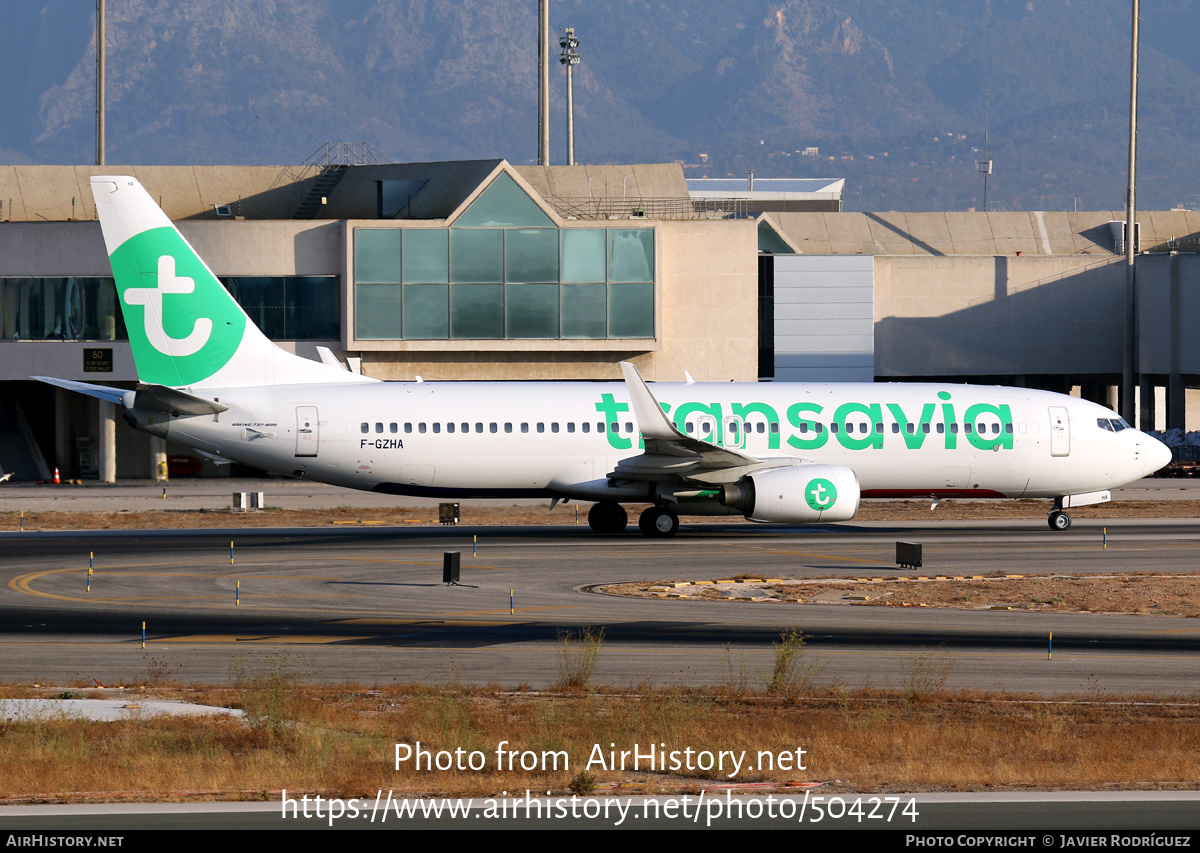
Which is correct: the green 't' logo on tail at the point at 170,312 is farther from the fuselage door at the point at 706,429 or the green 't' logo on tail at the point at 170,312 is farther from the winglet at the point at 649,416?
the fuselage door at the point at 706,429

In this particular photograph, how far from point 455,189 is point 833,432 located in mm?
34966

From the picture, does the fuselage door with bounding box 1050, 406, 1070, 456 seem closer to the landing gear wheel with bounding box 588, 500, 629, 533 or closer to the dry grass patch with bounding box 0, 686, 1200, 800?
the landing gear wheel with bounding box 588, 500, 629, 533

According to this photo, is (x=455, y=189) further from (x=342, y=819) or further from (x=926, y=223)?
(x=342, y=819)

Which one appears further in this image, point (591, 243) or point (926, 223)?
point (926, 223)

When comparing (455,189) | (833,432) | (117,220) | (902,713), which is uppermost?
(455,189)

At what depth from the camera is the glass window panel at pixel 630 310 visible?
2783 inches

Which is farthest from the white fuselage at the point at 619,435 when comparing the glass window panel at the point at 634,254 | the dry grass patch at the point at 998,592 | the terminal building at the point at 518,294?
the glass window panel at the point at 634,254

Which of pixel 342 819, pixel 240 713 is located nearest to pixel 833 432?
pixel 240 713

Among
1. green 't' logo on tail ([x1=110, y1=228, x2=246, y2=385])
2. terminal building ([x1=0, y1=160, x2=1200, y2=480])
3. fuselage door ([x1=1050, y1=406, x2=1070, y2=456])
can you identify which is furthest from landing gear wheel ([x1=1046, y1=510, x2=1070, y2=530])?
terminal building ([x1=0, y1=160, x2=1200, y2=480])

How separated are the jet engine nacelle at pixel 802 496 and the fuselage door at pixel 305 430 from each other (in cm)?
1232

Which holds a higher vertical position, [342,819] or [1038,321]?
[1038,321]

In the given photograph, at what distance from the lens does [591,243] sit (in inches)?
2773

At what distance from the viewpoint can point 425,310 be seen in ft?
229

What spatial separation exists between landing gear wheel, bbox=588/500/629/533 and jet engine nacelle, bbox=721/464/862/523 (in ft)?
16.0
